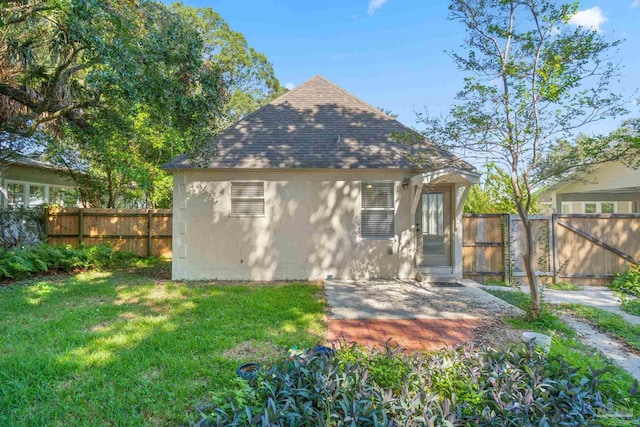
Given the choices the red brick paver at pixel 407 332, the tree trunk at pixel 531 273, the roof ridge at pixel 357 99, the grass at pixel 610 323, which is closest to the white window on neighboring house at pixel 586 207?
the roof ridge at pixel 357 99

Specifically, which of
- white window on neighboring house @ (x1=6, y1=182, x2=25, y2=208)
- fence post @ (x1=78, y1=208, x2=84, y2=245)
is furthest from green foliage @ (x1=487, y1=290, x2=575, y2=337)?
white window on neighboring house @ (x1=6, y1=182, x2=25, y2=208)

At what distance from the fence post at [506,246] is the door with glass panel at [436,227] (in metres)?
1.34

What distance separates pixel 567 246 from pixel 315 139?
6.93 m

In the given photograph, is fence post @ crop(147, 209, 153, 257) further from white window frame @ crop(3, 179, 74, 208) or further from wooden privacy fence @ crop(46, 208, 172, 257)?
white window frame @ crop(3, 179, 74, 208)

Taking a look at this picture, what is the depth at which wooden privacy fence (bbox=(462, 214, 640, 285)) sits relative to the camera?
25.5ft

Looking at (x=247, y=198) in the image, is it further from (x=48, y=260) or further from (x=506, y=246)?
(x=506, y=246)

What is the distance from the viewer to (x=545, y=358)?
119 inches

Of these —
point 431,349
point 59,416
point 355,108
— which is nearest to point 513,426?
point 431,349

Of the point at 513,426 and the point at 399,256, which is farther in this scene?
the point at 399,256

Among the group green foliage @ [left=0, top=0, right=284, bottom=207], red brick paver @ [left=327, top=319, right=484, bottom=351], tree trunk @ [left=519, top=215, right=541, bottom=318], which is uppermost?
green foliage @ [left=0, top=0, right=284, bottom=207]

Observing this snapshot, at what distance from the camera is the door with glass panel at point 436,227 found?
27.1ft

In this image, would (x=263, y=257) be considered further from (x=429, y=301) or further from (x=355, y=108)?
(x=355, y=108)

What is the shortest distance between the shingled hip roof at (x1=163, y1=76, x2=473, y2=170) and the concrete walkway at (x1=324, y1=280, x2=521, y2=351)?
9.41ft

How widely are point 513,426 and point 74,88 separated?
11194mm
